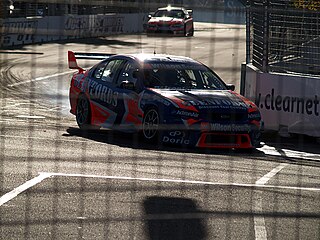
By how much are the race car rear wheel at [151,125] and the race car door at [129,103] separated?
0.10 meters

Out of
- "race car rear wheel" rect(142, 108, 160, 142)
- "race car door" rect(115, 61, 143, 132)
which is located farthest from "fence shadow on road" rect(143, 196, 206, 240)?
"race car door" rect(115, 61, 143, 132)

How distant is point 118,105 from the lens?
37.6ft

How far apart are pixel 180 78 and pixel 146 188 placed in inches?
149

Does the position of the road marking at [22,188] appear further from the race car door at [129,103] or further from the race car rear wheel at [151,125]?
the race car door at [129,103]

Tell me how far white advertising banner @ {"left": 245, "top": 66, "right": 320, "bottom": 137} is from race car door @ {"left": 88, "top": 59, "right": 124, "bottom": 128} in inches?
76.7

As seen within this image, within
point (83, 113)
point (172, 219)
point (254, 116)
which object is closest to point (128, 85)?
point (83, 113)

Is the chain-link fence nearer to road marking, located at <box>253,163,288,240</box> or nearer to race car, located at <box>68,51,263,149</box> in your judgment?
race car, located at <box>68,51,263,149</box>

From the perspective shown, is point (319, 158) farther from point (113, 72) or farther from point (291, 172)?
point (113, 72)

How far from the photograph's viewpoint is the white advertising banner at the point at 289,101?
1199cm

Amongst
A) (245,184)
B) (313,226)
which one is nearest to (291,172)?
(245,184)

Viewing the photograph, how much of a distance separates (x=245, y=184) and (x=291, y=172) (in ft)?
3.87

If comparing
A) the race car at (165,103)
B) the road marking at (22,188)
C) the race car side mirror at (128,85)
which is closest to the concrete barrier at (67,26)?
the road marking at (22,188)

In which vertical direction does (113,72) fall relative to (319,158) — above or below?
above

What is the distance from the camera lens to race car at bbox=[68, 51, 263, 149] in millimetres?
10570
